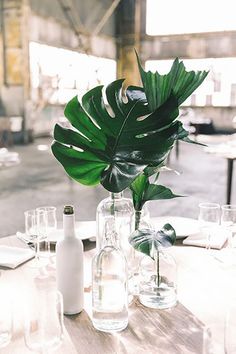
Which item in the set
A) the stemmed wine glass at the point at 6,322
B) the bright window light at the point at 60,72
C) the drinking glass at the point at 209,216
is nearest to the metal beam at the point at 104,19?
the bright window light at the point at 60,72

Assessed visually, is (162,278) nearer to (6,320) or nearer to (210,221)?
(6,320)

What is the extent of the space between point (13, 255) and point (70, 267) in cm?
44

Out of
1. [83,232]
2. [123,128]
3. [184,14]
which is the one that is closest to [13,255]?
[83,232]

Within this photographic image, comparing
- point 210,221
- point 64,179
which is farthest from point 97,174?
point 64,179

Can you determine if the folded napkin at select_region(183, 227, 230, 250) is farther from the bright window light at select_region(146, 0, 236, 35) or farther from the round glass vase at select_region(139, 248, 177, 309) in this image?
the bright window light at select_region(146, 0, 236, 35)

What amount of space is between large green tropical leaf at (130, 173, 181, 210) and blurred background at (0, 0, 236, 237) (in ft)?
5.69

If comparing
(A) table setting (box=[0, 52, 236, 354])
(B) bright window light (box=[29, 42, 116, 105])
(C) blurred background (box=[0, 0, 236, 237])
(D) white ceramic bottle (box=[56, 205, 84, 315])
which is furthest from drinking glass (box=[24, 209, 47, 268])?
(B) bright window light (box=[29, 42, 116, 105])

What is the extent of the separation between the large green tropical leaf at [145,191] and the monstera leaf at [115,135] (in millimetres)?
116

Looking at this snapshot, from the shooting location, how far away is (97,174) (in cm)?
98

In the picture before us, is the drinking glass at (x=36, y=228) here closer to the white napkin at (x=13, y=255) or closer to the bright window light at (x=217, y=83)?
the white napkin at (x=13, y=255)

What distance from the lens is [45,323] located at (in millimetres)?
828

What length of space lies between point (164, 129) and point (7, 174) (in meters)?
6.40

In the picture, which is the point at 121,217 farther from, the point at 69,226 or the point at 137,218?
the point at 69,226

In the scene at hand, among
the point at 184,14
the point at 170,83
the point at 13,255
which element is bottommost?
the point at 13,255
